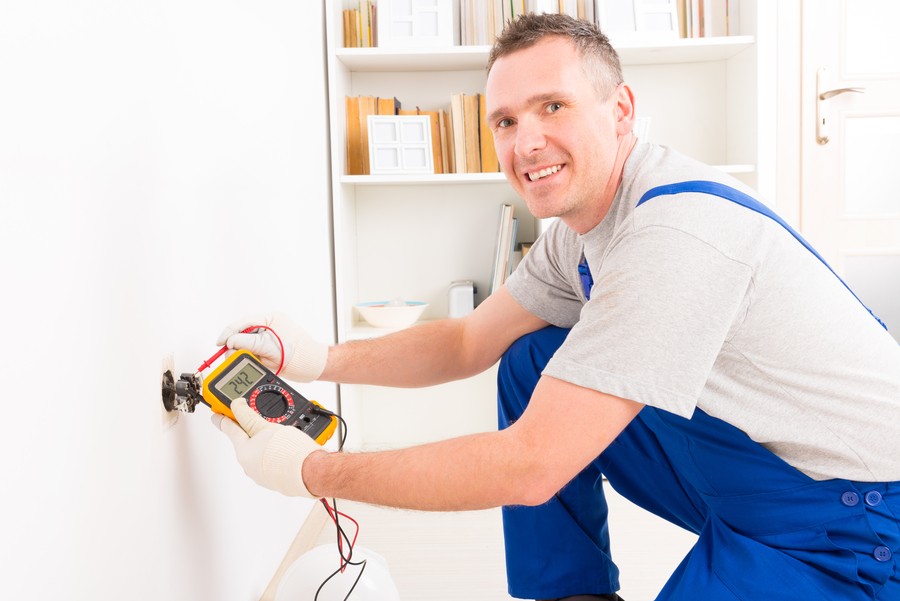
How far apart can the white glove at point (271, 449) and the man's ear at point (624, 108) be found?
67 centimetres

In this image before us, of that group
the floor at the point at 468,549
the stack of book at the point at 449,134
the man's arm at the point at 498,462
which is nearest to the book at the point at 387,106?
the stack of book at the point at 449,134

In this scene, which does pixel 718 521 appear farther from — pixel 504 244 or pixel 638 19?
pixel 638 19

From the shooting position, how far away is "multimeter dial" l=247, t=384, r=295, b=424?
1129 mm

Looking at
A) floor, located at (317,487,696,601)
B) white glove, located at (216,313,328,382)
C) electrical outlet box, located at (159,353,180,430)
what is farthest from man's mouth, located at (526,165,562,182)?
floor, located at (317,487,696,601)

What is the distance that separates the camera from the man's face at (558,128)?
3.84 feet

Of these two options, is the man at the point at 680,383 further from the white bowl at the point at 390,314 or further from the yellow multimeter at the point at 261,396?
the white bowl at the point at 390,314

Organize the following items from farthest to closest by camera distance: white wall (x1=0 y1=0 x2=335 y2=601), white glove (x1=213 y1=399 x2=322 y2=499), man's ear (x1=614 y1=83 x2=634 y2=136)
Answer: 1. man's ear (x1=614 y1=83 x2=634 y2=136)
2. white glove (x1=213 y1=399 x2=322 y2=499)
3. white wall (x1=0 y1=0 x2=335 y2=601)

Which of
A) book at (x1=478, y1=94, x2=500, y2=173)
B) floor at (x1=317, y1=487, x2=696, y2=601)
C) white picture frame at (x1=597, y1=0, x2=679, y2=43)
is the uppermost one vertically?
white picture frame at (x1=597, y1=0, x2=679, y2=43)

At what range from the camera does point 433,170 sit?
235cm

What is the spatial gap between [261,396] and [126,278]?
277 millimetres

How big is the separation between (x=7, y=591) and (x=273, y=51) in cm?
126

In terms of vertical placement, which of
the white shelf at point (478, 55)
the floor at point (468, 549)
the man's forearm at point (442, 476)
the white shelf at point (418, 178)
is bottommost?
the floor at point (468, 549)

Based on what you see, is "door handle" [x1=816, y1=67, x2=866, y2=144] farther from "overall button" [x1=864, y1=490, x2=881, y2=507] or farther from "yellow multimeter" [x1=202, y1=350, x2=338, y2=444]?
"yellow multimeter" [x1=202, y1=350, x2=338, y2=444]

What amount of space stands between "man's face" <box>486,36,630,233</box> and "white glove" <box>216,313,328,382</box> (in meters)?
0.46
